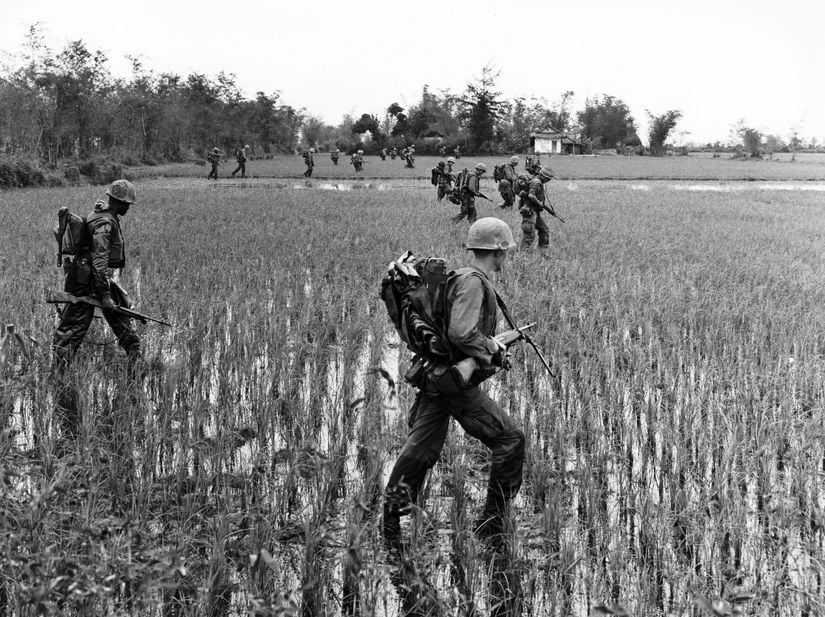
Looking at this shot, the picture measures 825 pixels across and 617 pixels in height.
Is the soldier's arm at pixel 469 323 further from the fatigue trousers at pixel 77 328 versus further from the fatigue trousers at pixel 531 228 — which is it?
the fatigue trousers at pixel 531 228

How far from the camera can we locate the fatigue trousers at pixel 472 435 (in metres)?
3.23

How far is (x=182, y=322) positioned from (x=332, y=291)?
74.5 inches

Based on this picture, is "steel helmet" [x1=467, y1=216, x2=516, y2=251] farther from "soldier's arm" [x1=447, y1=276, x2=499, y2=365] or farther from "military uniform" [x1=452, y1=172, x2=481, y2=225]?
"military uniform" [x1=452, y1=172, x2=481, y2=225]

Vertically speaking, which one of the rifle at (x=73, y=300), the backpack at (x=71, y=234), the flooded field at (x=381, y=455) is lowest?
the flooded field at (x=381, y=455)

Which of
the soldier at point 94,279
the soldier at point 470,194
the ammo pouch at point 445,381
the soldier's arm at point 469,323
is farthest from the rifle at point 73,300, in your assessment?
the soldier at point 470,194

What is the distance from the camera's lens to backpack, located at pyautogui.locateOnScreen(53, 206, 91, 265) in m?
5.02

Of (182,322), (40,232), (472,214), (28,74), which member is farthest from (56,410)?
(28,74)

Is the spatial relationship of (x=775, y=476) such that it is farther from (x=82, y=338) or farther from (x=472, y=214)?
(x=472, y=214)

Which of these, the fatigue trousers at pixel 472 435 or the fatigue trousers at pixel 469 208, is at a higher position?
the fatigue trousers at pixel 469 208

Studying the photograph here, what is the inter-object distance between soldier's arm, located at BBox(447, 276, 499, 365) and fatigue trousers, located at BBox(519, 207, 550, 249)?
7592mm

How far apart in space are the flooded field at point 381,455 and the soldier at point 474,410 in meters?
0.14

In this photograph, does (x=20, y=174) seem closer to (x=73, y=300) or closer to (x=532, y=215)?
(x=532, y=215)

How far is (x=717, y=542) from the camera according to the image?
303 centimetres

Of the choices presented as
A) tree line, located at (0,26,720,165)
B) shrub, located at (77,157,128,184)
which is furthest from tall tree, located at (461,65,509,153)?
shrub, located at (77,157,128,184)
